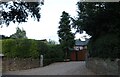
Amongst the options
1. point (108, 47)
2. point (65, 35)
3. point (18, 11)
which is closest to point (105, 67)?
point (108, 47)

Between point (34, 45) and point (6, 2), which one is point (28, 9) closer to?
point (6, 2)

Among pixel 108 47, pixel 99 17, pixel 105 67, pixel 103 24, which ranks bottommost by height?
pixel 105 67

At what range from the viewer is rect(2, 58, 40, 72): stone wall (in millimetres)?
30172

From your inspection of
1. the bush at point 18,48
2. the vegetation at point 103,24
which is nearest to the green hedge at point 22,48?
the bush at point 18,48

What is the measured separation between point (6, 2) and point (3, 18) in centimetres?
103

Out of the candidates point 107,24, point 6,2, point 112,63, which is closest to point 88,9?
point 107,24

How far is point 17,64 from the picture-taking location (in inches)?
1241

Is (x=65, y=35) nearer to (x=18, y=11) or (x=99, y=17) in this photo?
(x=99, y=17)

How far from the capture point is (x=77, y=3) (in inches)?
883

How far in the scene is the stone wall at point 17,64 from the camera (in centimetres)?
3017

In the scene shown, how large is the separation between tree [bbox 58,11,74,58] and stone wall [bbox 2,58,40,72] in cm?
2287

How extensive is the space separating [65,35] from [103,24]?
37.6 meters

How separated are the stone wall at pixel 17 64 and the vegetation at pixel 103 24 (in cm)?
994

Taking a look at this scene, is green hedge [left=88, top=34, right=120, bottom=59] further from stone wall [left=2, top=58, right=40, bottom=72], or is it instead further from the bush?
the bush
